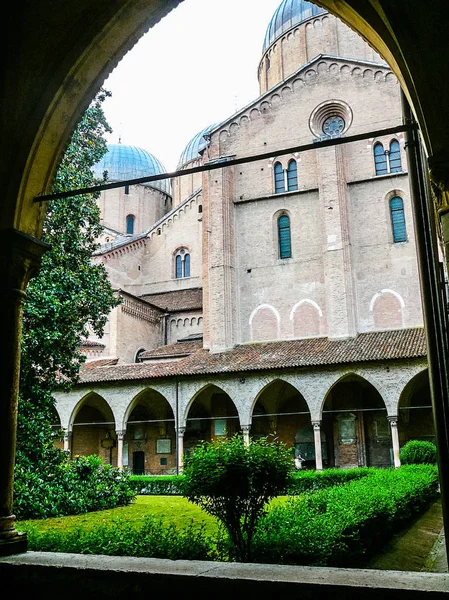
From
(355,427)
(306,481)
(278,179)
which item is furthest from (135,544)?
(278,179)

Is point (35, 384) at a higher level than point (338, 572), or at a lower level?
higher

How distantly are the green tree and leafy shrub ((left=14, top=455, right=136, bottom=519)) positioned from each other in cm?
593

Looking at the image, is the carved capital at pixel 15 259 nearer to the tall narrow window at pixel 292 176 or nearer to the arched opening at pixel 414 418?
the arched opening at pixel 414 418

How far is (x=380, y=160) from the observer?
25.5m

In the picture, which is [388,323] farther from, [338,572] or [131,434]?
[338,572]

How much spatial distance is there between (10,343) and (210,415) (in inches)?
874

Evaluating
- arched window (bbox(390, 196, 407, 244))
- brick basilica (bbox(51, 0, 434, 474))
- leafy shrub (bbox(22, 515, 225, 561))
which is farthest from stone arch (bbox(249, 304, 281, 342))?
leafy shrub (bbox(22, 515, 225, 561))

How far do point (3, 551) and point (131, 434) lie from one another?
23.7m

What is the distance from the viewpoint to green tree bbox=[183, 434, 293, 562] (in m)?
5.88

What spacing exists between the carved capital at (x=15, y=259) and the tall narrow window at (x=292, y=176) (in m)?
23.3

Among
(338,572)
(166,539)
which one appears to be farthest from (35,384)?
(338,572)

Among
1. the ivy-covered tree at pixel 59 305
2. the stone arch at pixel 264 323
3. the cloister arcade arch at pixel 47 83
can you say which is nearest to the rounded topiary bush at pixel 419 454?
the stone arch at pixel 264 323

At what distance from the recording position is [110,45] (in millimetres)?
4359

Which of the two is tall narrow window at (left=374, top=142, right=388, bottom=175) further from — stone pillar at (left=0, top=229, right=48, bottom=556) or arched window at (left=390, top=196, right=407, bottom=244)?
stone pillar at (left=0, top=229, right=48, bottom=556)
